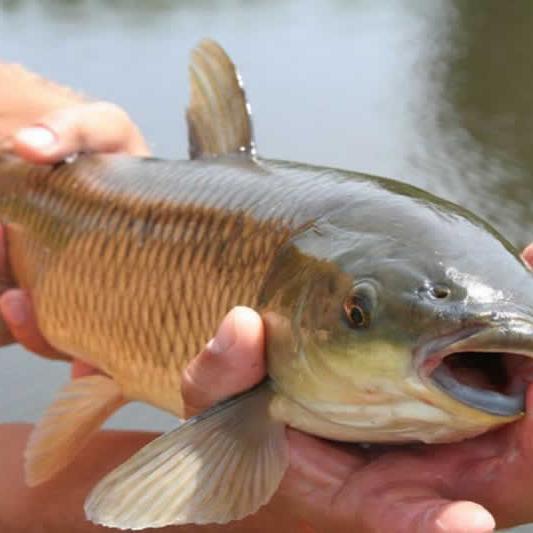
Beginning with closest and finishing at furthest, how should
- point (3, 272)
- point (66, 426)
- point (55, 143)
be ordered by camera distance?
point (66, 426) < point (55, 143) < point (3, 272)

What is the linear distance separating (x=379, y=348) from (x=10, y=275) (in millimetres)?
1078

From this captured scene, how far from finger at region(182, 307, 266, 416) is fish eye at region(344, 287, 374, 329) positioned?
0.13 meters

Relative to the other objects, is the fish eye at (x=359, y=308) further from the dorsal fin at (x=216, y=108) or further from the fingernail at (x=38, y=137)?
the fingernail at (x=38, y=137)

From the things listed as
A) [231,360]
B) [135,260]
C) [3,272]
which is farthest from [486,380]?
[3,272]

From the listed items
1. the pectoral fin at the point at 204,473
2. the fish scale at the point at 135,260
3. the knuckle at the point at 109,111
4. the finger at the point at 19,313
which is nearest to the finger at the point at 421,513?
the pectoral fin at the point at 204,473

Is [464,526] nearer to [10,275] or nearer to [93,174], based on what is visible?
[93,174]

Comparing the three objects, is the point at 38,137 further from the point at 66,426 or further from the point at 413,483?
the point at 413,483

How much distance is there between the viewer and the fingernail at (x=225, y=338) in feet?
3.59

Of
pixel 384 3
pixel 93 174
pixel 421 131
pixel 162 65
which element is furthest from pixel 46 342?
pixel 384 3

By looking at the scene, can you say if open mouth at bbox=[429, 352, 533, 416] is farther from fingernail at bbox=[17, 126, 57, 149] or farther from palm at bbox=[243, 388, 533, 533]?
fingernail at bbox=[17, 126, 57, 149]

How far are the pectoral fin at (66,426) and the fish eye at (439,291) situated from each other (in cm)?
78

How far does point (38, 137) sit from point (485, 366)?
105 cm

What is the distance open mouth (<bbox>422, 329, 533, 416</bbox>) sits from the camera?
877 mm

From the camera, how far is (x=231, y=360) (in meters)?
1.10
